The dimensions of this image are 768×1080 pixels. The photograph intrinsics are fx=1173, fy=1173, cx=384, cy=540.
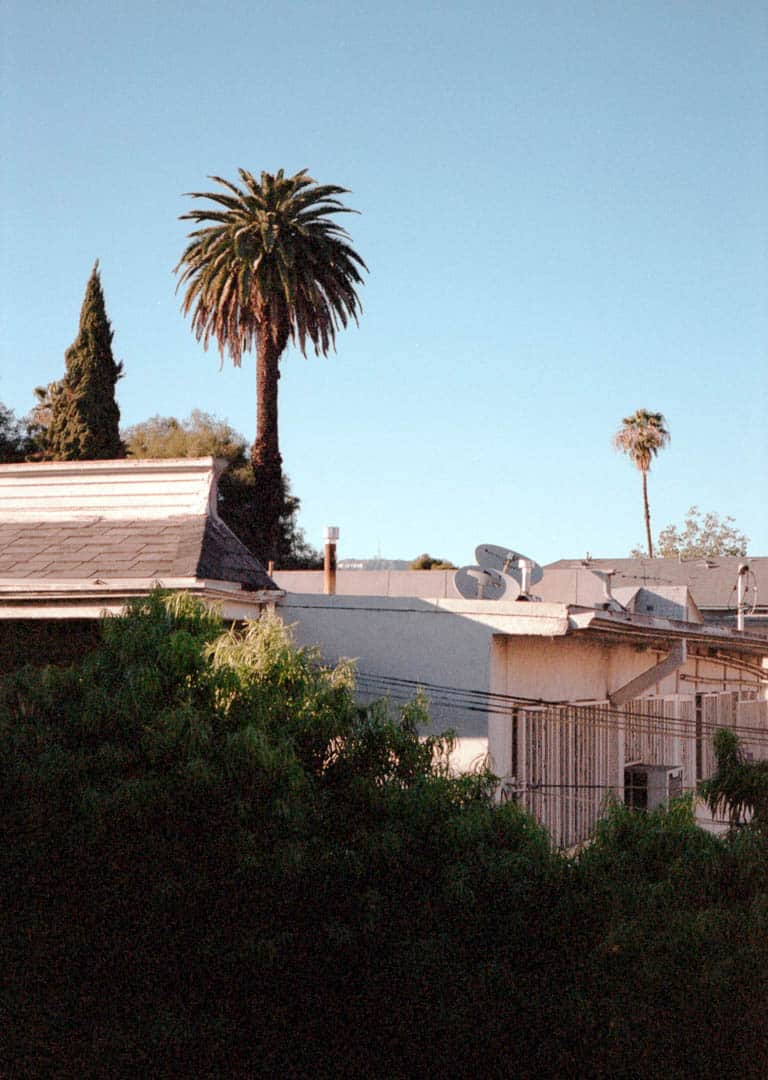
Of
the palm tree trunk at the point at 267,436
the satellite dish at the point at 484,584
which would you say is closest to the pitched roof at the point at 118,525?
the satellite dish at the point at 484,584

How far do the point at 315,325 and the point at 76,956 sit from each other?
94.0 feet

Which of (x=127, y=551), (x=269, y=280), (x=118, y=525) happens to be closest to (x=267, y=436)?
(x=269, y=280)

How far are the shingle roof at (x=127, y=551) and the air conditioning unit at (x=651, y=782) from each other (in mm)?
6540

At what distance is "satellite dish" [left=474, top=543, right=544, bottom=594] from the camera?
14.2 meters

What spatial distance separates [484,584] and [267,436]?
69.6 feet

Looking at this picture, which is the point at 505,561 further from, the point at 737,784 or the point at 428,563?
the point at 428,563

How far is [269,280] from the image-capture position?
33.7 m

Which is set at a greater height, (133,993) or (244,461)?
Result: (244,461)

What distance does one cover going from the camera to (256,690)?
823cm

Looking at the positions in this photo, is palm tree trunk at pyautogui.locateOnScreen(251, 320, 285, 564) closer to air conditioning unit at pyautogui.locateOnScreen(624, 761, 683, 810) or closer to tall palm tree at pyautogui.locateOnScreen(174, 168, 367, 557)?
tall palm tree at pyautogui.locateOnScreen(174, 168, 367, 557)

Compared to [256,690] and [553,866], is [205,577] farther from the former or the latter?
[553,866]

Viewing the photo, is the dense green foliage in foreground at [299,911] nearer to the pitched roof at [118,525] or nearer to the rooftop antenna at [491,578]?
the pitched roof at [118,525]

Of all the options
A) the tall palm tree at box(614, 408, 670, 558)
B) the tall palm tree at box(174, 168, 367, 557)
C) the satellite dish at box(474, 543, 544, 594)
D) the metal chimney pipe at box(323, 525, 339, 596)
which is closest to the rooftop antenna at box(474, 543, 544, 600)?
the satellite dish at box(474, 543, 544, 594)

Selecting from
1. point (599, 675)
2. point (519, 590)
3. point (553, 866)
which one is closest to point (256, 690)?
point (553, 866)
